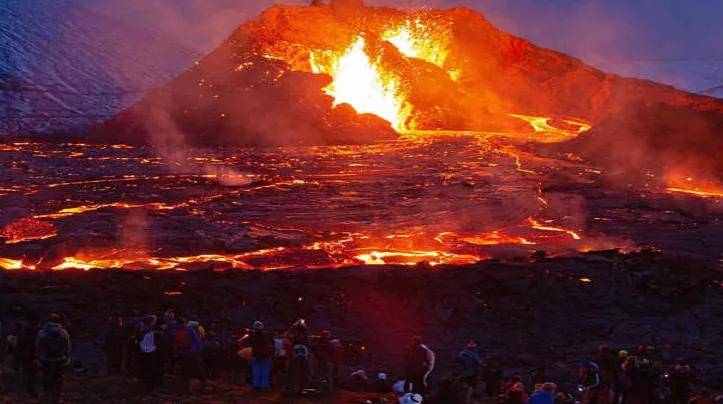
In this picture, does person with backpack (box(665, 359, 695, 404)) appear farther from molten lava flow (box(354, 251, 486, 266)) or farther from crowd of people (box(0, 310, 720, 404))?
molten lava flow (box(354, 251, 486, 266))

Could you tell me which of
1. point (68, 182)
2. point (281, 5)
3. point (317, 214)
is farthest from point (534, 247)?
point (281, 5)

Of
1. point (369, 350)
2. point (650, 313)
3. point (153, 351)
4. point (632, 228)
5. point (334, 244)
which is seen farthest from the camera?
point (632, 228)

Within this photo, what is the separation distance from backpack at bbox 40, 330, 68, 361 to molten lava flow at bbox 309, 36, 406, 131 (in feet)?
245

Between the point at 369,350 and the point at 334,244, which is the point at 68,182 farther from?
the point at 369,350

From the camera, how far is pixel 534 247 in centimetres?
2903

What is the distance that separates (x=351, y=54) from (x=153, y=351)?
7957cm

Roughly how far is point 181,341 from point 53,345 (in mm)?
2199

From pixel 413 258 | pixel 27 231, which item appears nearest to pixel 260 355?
pixel 413 258

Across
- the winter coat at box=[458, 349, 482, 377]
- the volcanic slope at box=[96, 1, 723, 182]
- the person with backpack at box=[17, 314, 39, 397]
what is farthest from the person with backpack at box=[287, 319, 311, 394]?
the volcanic slope at box=[96, 1, 723, 182]

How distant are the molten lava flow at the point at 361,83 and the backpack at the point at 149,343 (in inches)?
2898

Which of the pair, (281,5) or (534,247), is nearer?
(534,247)

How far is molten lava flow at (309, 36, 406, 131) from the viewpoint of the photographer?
8688cm

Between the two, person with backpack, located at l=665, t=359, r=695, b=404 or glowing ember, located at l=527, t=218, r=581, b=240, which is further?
glowing ember, located at l=527, t=218, r=581, b=240

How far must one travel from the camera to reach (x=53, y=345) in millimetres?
11922
